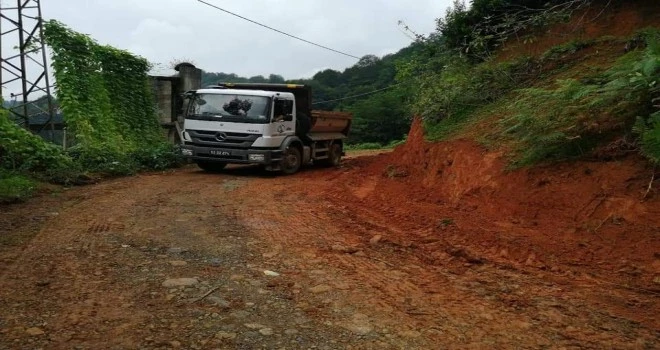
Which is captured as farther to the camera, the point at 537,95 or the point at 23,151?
the point at 23,151

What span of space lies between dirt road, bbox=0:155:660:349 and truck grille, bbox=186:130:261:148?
5.88m

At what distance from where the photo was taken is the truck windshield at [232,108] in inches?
521

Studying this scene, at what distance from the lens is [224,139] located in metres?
13.2

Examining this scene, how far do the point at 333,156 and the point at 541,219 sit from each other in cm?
1133

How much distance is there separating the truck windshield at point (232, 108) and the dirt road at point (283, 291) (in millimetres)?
6168

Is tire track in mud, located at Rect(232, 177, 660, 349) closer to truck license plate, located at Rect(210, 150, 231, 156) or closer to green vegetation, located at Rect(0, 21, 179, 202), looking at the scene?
green vegetation, located at Rect(0, 21, 179, 202)

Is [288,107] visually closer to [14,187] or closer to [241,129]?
[241,129]

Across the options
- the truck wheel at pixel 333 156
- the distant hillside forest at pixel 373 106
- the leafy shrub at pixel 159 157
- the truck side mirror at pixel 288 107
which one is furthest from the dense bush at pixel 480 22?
the distant hillside forest at pixel 373 106

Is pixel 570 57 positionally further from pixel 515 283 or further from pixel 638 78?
pixel 515 283

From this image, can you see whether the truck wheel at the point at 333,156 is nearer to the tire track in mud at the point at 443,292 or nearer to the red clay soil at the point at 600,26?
the red clay soil at the point at 600,26

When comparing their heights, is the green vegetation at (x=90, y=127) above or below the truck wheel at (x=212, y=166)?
above

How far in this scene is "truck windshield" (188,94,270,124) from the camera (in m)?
13.2

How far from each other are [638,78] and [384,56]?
51.9 m

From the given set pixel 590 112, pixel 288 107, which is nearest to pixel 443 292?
pixel 590 112
